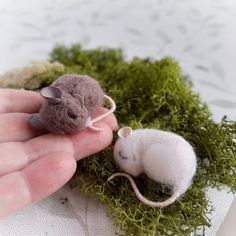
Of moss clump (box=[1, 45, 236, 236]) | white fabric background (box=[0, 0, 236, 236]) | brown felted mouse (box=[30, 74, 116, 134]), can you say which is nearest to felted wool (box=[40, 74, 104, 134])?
brown felted mouse (box=[30, 74, 116, 134])

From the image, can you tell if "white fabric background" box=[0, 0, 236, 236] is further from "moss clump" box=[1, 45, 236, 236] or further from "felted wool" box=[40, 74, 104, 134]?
"felted wool" box=[40, 74, 104, 134]

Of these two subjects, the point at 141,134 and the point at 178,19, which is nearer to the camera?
the point at 141,134

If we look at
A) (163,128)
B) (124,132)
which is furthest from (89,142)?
(163,128)

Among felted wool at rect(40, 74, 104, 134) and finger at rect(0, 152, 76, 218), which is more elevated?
felted wool at rect(40, 74, 104, 134)

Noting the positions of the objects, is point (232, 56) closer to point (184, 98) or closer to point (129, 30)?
point (129, 30)

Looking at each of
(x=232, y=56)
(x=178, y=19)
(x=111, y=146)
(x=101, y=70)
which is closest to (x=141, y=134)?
(x=111, y=146)

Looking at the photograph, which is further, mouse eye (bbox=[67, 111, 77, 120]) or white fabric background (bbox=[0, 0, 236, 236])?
white fabric background (bbox=[0, 0, 236, 236])

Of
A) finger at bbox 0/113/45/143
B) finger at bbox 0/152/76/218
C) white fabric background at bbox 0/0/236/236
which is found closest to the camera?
finger at bbox 0/152/76/218
